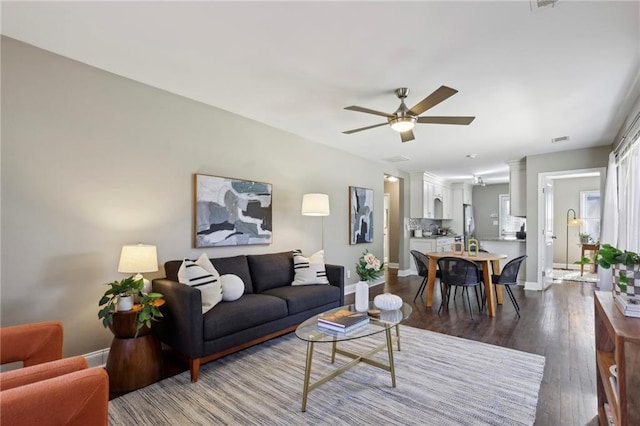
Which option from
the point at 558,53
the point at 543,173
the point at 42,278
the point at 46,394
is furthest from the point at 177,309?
the point at 543,173

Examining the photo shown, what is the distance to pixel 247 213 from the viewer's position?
12.6 ft

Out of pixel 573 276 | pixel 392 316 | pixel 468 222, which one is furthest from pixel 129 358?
pixel 468 222

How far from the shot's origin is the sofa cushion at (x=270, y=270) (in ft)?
11.6

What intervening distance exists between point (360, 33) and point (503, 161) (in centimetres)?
554

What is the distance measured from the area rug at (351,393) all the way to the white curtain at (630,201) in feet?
6.20

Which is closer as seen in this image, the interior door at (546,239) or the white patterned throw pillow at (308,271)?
the white patterned throw pillow at (308,271)

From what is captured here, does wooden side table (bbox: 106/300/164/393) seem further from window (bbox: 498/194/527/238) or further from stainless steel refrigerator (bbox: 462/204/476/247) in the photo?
window (bbox: 498/194/527/238)

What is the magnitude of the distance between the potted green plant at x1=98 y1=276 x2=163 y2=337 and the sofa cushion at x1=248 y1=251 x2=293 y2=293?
1194 mm

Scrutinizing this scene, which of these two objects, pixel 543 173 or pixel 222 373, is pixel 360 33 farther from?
pixel 543 173

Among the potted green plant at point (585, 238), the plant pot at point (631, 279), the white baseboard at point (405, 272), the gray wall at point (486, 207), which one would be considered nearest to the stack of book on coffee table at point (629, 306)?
the plant pot at point (631, 279)

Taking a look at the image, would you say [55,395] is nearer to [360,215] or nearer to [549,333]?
[549,333]

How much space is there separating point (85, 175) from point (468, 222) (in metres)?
9.71

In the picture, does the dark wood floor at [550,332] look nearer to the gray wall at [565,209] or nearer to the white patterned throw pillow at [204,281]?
the white patterned throw pillow at [204,281]

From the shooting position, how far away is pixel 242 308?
2.77 meters
